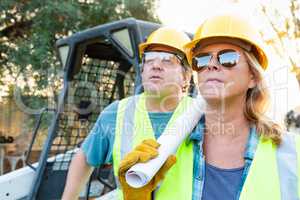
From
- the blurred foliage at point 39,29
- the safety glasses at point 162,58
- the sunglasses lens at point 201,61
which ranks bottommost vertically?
the sunglasses lens at point 201,61

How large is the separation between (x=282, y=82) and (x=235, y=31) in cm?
173

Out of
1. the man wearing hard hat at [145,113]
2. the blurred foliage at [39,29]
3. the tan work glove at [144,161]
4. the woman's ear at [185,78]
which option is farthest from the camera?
the blurred foliage at [39,29]

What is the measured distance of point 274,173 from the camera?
1490mm

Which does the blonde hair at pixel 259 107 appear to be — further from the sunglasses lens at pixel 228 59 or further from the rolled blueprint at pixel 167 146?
the rolled blueprint at pixel 167 146

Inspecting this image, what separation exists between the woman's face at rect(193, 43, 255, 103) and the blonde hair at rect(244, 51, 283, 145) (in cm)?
4

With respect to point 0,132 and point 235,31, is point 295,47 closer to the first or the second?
point 0,132

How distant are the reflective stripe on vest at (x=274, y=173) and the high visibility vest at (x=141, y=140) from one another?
21cm

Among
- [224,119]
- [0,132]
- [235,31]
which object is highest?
[235,31]

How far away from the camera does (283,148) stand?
156 cm

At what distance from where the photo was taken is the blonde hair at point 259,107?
5.23ft

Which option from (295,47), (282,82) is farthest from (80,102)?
(295,47)

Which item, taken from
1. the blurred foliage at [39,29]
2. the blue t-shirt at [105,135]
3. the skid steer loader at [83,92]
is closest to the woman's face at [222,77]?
the blue t-shirt at [105,135]

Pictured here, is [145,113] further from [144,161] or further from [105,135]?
[144,161]

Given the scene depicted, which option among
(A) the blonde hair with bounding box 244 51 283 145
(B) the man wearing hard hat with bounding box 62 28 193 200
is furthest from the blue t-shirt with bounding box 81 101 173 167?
(A) the blonde hair with bounding box 244 51 283 145
